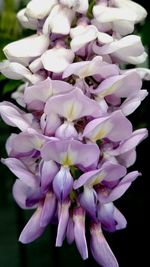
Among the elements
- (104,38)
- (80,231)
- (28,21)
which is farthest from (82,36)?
(80,231)

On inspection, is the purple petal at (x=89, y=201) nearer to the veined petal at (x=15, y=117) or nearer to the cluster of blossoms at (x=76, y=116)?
the cluster of blossoms at (x=76, y=116)

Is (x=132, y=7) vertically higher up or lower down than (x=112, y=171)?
higher up

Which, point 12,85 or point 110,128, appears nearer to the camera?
point 110,128

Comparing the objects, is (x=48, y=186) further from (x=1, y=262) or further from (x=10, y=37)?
(x=1, y=262)

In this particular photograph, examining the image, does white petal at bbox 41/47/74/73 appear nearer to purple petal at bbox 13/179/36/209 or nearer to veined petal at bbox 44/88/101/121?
veined petal at bbox 44/88/101/121

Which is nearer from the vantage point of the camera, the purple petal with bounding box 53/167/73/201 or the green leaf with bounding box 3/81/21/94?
the purple petal with bounding box 53/167/73/201

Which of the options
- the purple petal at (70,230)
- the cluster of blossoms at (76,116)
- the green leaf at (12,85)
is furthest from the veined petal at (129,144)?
the green leaf at (12,85)

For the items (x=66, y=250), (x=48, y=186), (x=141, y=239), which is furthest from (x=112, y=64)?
(x=66, y=250)

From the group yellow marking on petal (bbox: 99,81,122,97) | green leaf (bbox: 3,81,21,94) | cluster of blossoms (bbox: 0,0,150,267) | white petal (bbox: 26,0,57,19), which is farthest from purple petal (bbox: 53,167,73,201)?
green leaf (bbox: 3,81,21,94)

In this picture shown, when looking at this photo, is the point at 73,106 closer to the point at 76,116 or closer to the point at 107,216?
the point at 76,116
